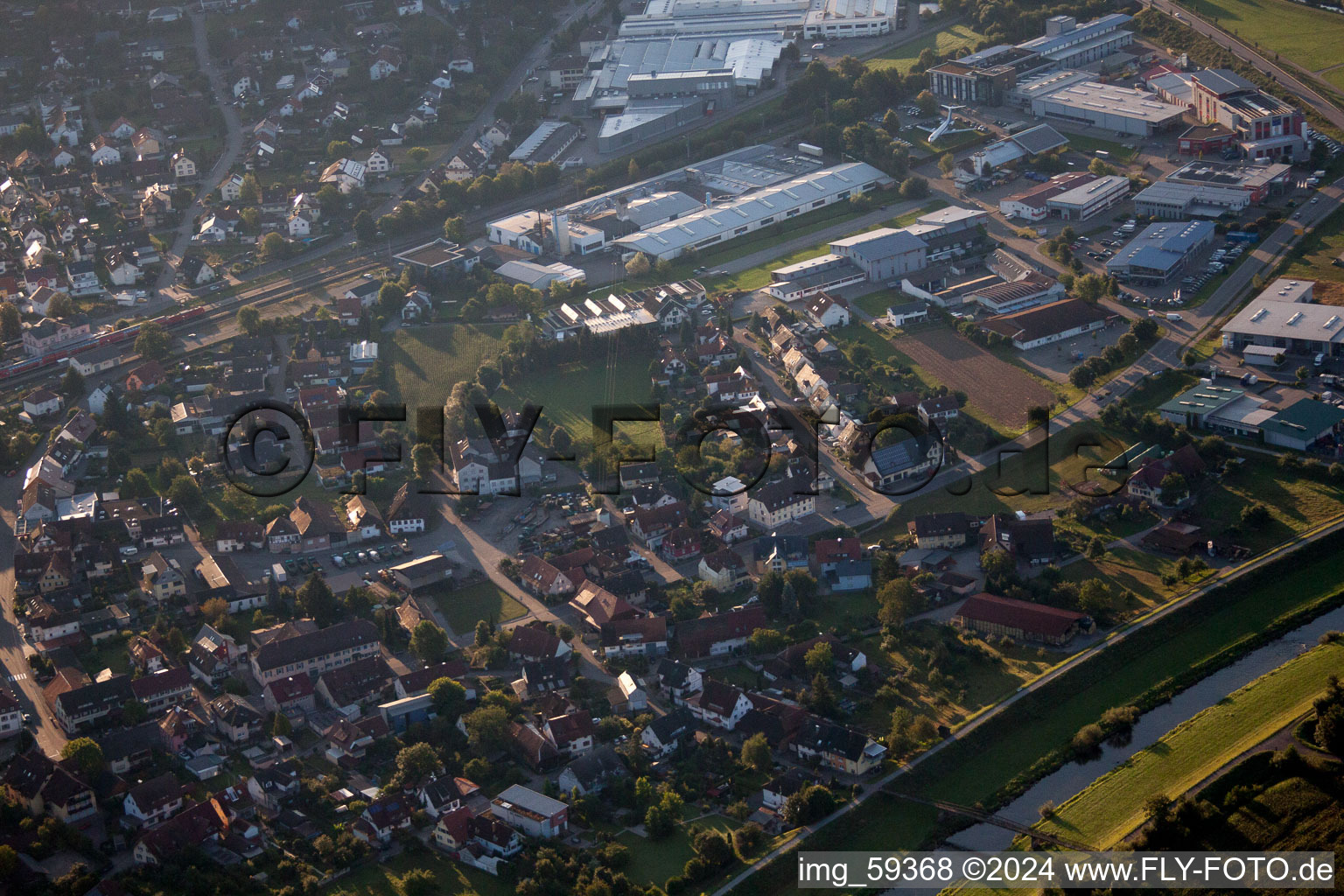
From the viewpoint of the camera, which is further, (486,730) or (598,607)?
(598,607)

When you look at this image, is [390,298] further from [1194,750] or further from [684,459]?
[1194,750]

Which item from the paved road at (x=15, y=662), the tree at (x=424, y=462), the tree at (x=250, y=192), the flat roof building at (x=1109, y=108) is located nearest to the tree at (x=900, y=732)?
the tree at (x=424, y=462)

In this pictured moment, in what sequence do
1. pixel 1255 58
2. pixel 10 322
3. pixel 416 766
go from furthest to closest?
1. pixel 1255 58
2. pixel 10 322
3. pixel 416 766

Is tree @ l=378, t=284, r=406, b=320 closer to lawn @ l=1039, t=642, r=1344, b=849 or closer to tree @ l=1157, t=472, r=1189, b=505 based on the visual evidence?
tree @ l=1157, t=472, r=1189, b=505

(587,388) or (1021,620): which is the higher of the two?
(587,388)

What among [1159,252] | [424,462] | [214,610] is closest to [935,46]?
[1159,252]
